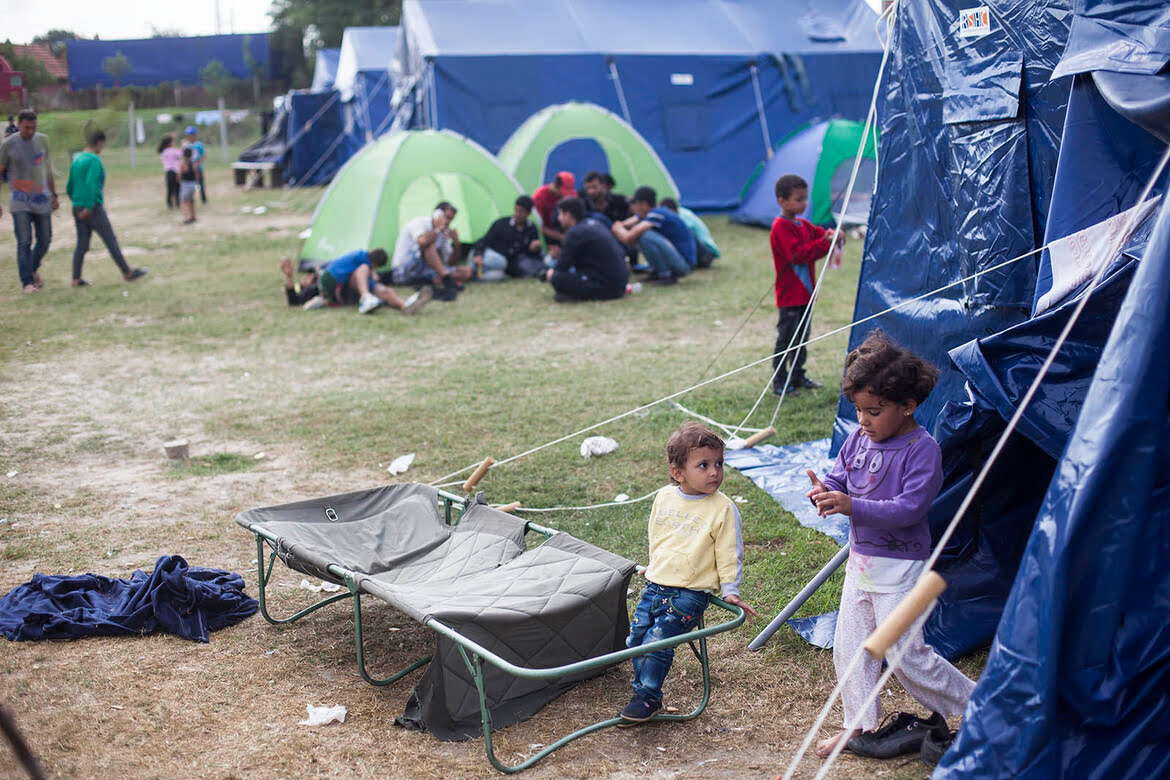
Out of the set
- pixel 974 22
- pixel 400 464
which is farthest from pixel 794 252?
pixel 400 464

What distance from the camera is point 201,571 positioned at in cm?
447

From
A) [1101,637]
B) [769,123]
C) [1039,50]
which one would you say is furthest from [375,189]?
[1101,637]

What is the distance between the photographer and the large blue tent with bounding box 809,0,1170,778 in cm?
251

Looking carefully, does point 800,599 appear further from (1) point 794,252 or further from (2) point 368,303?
(2) point 368,303

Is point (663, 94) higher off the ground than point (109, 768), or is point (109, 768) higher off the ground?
point (663, 94)

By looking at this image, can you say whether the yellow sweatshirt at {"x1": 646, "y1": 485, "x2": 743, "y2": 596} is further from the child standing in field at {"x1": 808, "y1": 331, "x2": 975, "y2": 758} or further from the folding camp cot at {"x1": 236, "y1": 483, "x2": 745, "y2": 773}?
the child standing in field at {"x1": 808, "y1": 331, "x2": 975, "y2": 758}

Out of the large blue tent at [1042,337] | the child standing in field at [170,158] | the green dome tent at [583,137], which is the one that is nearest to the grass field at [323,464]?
the large blue tent at [1042,337]

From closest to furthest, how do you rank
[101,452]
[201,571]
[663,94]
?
[201,571]
[101,452]
[663,94]

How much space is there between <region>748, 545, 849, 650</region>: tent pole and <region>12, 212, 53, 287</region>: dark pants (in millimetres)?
10377

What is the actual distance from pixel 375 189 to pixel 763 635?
377 inches

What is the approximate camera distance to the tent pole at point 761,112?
55.8 feet

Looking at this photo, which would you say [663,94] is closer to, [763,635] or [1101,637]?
[763,635]

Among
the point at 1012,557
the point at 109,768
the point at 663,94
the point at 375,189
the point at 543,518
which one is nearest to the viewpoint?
the point at 109,768

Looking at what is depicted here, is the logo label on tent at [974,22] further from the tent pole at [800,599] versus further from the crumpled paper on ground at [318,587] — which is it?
the crumpled paper on ground at [318,587]
